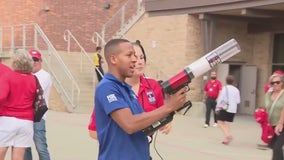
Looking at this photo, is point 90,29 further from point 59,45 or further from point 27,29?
point 27,29

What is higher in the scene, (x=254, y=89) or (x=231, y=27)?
(x=231, y=27)

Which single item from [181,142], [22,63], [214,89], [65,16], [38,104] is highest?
[65,16]

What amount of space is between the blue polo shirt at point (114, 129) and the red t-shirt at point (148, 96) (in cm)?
102

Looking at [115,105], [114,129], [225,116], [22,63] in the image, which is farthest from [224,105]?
[115,105]

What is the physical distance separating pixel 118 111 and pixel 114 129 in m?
0.16

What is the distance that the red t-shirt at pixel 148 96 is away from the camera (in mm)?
4218

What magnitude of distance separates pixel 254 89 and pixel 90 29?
966cm

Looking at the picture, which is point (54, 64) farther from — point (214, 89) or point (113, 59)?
point (113, 59)

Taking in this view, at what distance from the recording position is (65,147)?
9.44 metres

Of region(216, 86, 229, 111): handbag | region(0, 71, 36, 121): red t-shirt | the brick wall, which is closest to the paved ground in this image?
region(216, 86, 229, 111): handbag

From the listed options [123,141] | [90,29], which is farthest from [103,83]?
[90,29]

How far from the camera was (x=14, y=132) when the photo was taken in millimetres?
5375

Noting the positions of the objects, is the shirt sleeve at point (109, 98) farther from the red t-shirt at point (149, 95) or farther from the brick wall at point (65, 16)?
the brick wall at point (65, 16)

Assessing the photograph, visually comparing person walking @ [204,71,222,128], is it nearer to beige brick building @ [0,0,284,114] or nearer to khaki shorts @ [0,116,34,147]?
beige brick building @ [0,0,284,114]
